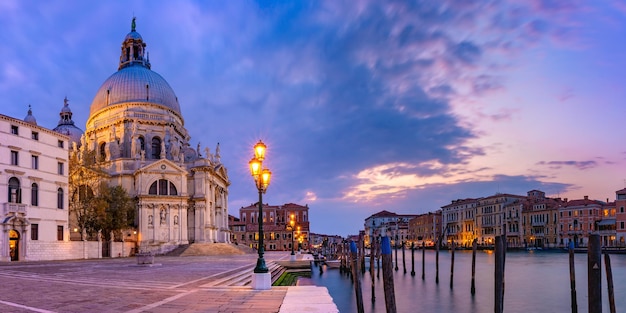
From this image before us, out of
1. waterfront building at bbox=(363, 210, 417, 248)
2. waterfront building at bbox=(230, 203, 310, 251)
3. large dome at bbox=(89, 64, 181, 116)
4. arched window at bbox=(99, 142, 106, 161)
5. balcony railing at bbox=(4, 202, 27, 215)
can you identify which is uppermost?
large dome at bbox=(89, 64, 181, 116)

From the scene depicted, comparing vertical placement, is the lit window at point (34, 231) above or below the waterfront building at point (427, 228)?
above

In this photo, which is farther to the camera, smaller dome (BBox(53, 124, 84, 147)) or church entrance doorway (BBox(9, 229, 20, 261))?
smaller dome (BBox(53, 124, 84, 147))

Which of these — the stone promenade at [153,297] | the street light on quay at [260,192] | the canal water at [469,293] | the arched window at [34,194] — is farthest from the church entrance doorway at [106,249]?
the street light on quay at [260,192]

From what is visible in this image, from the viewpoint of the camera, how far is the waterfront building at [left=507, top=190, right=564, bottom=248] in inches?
3430

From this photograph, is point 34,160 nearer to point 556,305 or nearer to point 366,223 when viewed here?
point 556,305

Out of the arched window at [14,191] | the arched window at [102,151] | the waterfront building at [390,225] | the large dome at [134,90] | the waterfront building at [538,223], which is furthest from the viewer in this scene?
the waterfront building at [390,225]

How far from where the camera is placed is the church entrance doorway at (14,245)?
1281 inches

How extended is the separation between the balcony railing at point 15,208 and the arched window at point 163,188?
66.3 feet

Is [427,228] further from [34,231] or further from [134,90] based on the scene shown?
[34,231]

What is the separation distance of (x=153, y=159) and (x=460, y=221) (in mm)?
75355

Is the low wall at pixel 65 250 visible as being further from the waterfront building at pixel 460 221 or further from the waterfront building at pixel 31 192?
the waterfront building at pixel 460 221

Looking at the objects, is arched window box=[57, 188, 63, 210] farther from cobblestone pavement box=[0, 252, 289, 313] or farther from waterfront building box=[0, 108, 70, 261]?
cobblestone pavement box=[0, 252, 289, 313]

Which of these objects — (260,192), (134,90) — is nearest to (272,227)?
(134,90)

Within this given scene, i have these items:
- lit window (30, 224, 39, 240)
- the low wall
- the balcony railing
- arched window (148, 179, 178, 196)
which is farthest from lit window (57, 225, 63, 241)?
arched window (148, 179, 178, 196)
